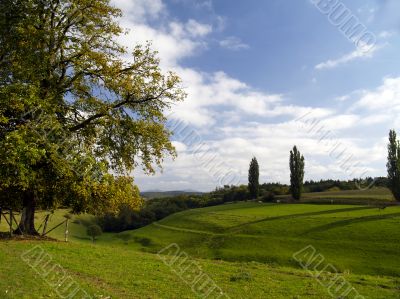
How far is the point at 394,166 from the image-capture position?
95938 millimetres

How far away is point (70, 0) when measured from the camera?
29359 mm

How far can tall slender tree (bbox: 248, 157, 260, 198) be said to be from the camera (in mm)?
144000

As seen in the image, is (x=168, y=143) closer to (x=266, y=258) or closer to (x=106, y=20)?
(x=106, y=20)

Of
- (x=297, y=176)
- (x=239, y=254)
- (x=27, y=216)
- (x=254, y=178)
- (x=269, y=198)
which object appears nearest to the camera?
(x=27, y=216)

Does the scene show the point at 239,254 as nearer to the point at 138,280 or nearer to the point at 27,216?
the point at 27,216

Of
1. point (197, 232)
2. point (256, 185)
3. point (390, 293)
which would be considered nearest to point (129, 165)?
point (390, 293)

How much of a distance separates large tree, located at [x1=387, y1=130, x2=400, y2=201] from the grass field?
7.19 m

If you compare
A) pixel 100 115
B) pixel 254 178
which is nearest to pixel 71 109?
pixel 100 115

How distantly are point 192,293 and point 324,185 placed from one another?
6268 inches

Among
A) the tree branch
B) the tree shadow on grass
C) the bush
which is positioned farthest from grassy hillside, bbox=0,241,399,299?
the bush

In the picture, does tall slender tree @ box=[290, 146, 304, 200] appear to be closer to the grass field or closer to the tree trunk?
the grass field

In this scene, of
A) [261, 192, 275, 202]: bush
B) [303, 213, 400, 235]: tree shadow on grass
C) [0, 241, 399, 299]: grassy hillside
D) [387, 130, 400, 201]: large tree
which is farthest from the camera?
[261, 192, 275, 202]: bush

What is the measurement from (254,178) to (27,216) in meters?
121

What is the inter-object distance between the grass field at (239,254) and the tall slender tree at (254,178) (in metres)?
33.6
